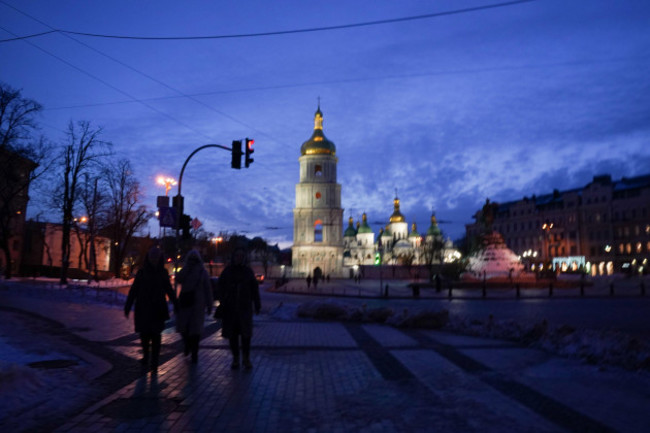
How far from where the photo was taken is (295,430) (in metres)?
5.21

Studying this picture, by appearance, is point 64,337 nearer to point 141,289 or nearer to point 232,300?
point 141,289

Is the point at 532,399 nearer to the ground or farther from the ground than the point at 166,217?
nearer to the ground

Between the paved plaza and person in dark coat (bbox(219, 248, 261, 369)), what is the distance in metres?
0.44

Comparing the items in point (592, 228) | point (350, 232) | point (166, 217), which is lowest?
point (166, 217)

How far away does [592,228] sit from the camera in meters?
83.2

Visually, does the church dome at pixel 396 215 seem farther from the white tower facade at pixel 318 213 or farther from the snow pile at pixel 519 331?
the snow pile at pixel 519 331

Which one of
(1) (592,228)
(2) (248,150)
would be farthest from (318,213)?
(2) (248,150)

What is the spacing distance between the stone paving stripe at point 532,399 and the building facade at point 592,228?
64306mm

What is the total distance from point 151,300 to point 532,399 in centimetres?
547

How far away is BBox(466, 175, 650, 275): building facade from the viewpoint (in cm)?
7569

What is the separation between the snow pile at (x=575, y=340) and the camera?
27.7 ft

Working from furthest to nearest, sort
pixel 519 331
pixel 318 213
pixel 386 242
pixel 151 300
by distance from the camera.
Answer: pixel 386 242 → pixel 318 213 → pixel 519 331 → pixel 151 300

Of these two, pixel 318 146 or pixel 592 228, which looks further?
pixel 318 146

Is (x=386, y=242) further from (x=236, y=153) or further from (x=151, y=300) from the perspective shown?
(x=151, y=300)
